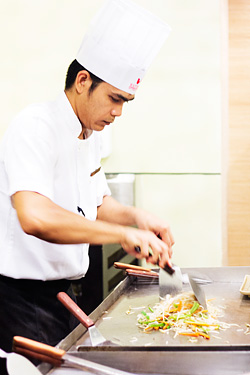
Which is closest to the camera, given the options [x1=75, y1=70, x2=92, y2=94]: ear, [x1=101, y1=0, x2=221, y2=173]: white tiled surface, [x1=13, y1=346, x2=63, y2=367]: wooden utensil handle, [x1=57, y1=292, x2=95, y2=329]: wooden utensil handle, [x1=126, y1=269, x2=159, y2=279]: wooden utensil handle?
[x1=13, y1=346, x2=63, y2=367]: wooden utensil handle

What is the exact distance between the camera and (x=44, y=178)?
159cm

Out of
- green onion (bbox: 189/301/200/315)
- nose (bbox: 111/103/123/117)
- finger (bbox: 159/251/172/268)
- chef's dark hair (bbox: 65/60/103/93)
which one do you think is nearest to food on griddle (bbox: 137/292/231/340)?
green onion (bbox: 189/301/200/315)

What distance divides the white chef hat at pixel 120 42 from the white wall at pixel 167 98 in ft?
4.55

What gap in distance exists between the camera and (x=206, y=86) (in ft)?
10.6

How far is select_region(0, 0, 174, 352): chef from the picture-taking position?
1620mm

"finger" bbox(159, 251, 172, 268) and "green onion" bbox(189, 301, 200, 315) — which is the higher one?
"finger" bbox(159, 251, 172, 268)

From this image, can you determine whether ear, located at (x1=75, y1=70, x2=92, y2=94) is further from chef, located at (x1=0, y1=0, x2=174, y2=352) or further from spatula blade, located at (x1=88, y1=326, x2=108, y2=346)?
spatula blade, located at (x1=88, y1=326, x2=108, y2=346)

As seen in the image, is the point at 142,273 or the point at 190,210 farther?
the point at 190,210

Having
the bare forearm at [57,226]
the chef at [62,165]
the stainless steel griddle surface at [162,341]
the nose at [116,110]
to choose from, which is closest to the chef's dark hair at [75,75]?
the chef at [62,165]

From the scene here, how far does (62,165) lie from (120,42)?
49 cm

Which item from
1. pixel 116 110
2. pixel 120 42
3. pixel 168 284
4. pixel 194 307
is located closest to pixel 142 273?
pixel 168 284

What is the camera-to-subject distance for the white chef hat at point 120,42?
1.83 metres

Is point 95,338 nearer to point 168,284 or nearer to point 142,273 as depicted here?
point 168,284

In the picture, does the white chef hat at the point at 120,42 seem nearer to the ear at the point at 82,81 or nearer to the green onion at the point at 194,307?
the ear at the point at 82,81
